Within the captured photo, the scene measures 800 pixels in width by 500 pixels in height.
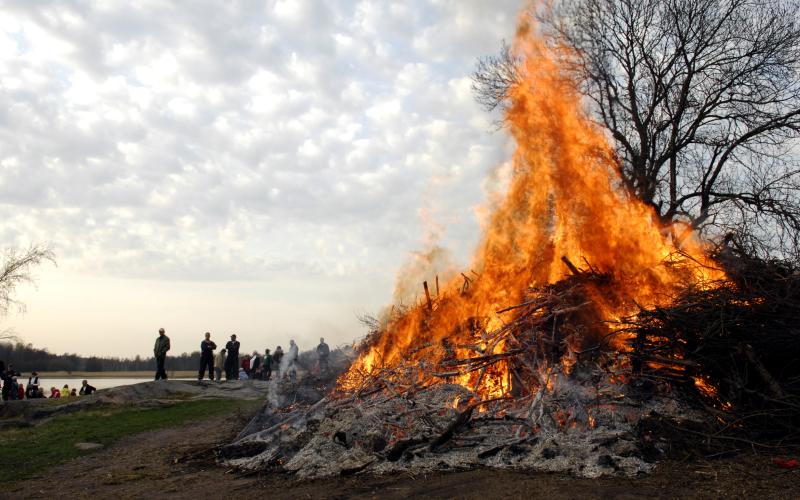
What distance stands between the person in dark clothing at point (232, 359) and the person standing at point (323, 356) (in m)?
4.47

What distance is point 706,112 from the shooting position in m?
16.6

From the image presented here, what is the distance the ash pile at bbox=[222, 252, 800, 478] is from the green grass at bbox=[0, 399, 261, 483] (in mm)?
3303

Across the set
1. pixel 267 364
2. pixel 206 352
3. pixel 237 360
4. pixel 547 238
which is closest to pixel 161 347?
pixel 206 352

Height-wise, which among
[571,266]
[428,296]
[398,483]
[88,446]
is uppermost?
[571,266]

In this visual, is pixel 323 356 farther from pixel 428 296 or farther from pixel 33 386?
pixel 33 386

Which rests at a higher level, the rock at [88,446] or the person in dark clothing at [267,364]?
the person in dark clothing at [267,364]

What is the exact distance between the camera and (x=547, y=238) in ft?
36.6

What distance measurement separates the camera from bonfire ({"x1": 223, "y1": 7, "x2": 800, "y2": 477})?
21.9 feet

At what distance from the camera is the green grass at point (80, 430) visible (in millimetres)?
9133

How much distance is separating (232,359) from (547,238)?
521 inches

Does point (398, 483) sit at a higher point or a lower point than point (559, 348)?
lower

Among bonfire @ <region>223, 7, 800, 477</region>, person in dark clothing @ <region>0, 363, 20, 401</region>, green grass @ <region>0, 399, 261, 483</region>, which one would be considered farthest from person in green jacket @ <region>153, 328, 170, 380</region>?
bonfire @ <region>223, 7, 800, 477</region>

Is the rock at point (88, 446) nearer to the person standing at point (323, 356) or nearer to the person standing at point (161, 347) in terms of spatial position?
the person standing at point (323, 356)

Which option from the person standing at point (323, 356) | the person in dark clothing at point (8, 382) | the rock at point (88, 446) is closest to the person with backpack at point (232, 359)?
the person standing at point (323, 356)
